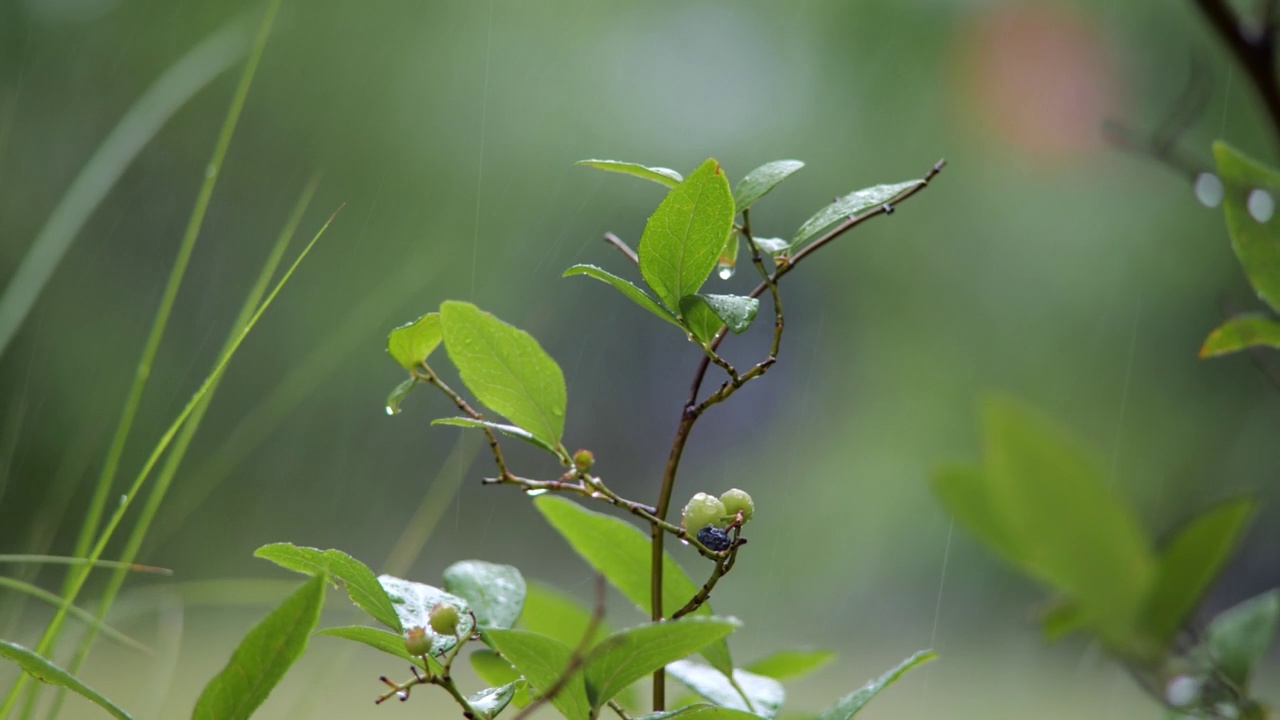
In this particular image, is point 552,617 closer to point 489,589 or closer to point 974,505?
point 489,589

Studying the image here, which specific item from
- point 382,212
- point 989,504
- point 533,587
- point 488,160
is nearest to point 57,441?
point 382,212

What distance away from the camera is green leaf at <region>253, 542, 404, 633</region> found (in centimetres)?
17

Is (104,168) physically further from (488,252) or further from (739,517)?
(739,517)

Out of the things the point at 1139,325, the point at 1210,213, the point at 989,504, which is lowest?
the point at 1139,325

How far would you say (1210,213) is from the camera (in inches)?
40.4

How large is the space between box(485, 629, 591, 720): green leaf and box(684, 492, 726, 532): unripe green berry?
39mm

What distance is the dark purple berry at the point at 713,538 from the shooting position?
7.2 inches

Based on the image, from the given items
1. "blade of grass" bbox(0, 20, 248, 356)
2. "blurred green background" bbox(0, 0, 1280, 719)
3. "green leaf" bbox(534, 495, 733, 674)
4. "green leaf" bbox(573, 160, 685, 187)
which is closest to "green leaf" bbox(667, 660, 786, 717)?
"green leaf" bbox(534, 495, 733, 674)

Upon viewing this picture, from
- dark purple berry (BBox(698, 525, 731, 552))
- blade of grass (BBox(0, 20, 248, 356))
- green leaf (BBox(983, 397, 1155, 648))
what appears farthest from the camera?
blade of grass (BBox(0, 20, 248, 356))

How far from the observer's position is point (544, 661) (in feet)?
0.51

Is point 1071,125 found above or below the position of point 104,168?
below

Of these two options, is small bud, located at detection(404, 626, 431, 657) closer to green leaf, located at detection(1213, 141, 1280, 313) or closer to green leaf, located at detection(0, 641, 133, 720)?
green leaf, located at detection(0, 641, 133, 720)

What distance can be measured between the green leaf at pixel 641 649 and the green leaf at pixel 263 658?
0.04m

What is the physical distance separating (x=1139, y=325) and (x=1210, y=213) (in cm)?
15
